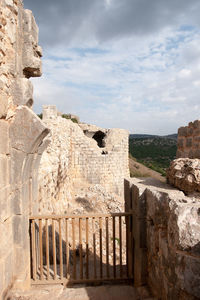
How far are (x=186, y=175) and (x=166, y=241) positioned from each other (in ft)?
3.08

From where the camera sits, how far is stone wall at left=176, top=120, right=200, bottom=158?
425 centimetres

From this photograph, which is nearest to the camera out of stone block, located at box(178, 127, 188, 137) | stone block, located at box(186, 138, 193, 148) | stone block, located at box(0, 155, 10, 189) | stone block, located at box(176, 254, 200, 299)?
stone block, located at box(176, 254, 200, 299)

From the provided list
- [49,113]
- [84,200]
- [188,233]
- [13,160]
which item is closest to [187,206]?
[188,233]

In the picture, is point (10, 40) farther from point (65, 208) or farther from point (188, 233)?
point (65, 208)

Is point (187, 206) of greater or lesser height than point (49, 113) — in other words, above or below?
below

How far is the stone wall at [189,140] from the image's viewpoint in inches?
167

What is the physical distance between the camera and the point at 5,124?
3.38 m

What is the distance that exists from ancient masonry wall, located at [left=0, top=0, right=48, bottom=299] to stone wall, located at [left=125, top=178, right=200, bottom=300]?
1815 millimetres

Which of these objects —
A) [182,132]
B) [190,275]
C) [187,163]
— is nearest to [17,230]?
[190,275]

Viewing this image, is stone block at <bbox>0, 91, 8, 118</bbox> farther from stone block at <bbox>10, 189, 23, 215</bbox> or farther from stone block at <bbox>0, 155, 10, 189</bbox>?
stone block at <bbox>10, 189, 23, 215</bbox>

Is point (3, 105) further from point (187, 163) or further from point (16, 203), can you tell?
point (187, 163)

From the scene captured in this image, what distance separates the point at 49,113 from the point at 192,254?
11128 mm

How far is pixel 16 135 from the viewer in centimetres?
357

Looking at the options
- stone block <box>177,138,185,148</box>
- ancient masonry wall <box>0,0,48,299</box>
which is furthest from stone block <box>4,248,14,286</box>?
stone block <box>177,138,185,148</box>
